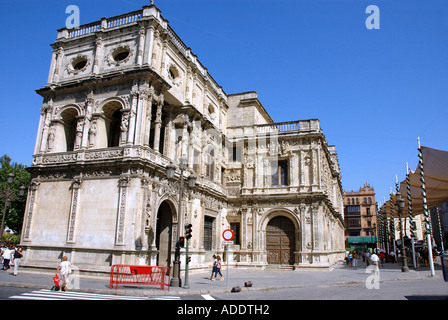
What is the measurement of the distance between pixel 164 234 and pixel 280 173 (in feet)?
41.5

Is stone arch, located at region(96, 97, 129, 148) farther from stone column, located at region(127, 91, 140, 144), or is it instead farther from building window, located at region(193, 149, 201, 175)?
building window, located at region(193, 149, 201, 175)

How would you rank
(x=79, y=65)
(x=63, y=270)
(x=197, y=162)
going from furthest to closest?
(x=197, y=162)
(x=79, y=65)
(x=63, y=270)

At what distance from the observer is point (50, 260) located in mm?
19234

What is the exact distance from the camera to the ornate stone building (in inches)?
738

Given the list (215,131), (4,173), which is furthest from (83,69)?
(4,173)

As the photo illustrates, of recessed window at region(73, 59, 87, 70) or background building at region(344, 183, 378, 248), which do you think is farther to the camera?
background building at region(344, 183, 378, 248)

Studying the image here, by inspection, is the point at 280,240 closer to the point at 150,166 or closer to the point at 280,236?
the point at 280,236

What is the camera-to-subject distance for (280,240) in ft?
96.0

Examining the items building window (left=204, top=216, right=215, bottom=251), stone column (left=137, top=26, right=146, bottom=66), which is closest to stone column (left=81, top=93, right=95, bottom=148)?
stone column (left=137, top=26, right=146, bottom=66)

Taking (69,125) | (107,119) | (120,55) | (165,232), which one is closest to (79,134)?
(107,119)

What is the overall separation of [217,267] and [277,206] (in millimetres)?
11755

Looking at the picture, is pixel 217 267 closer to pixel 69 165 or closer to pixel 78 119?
pixel 69 165

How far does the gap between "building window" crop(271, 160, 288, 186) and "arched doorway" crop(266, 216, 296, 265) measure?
9.95 ft

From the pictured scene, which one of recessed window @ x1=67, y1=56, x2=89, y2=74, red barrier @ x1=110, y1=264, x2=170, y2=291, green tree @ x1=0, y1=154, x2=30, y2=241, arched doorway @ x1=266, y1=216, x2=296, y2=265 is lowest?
red barrier @ x1=110, y1=264, x2=170, y2=291
